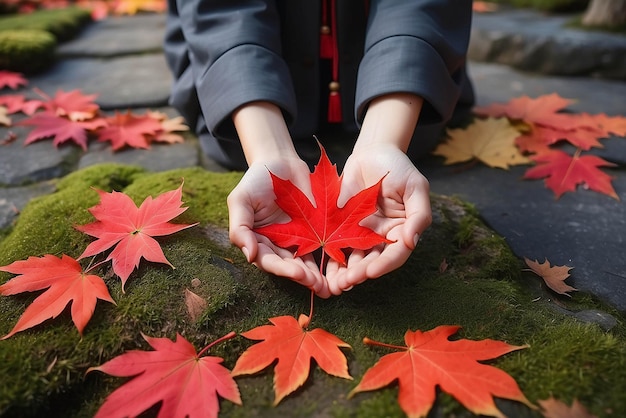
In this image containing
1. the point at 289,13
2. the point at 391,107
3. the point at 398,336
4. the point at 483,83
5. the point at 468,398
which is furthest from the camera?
the point at 483,83

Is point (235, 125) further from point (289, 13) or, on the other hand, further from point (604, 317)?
point (604, 317)

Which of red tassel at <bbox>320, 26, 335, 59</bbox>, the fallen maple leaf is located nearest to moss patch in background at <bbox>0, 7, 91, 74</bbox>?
red tassel at <bbox>320, 26, 335, 59</bbox>

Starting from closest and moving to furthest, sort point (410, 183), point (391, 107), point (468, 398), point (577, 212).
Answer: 1. point (468, 398)
2. point (410, 183)
3. point (391, 107)
4. point (577, 212)

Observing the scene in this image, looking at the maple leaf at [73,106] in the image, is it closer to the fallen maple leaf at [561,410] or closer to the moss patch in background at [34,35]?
A: the moss patch in background at [34,35]

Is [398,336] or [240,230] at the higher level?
[240,230]

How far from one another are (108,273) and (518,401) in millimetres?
740

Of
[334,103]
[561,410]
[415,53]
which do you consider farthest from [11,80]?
[561,410]

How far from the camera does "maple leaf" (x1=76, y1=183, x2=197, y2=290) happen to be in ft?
3.14

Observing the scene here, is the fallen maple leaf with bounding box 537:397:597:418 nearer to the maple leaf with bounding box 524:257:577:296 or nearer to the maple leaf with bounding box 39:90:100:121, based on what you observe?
the maple leaf with bounding box 524:257:577:296

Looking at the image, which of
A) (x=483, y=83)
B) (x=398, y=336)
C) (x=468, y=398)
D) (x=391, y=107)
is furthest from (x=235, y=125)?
(x=483, y=83)

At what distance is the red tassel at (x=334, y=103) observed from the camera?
1526 mm

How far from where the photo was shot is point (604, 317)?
96 centimetres

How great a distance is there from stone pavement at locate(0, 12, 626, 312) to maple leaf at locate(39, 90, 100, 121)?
0.40 ft

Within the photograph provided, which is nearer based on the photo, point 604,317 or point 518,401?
point 518,401
